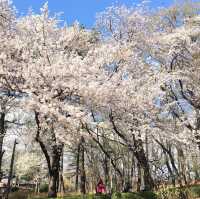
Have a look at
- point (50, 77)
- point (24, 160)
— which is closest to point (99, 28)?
point (50, 77)

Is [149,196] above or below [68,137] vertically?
below

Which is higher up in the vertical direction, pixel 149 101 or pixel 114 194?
pixel 149 101

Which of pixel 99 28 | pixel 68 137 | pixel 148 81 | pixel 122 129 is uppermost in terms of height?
pixel 99 28

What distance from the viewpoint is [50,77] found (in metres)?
16.7

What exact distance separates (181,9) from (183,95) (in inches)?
229

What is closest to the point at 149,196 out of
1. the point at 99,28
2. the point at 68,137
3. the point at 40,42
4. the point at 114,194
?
the point at 114,194

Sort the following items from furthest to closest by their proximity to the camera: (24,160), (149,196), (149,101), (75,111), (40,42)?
(24,160) < (149,101) < (149,196) < (40,42) < (75,111)

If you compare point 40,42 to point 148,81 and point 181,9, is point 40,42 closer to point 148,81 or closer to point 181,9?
point 148,81

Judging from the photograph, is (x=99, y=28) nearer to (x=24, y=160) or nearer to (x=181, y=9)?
(x=181, y=9)

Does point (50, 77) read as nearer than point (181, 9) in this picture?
Yes

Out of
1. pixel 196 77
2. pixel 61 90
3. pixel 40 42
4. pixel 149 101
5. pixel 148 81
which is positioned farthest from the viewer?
pixel 196 77

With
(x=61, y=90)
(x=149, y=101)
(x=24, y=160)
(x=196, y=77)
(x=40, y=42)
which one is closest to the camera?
(x=61, y=90)

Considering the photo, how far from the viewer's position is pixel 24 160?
55594 millimetres

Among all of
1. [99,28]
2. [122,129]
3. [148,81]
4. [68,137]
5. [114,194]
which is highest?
[99,28]
